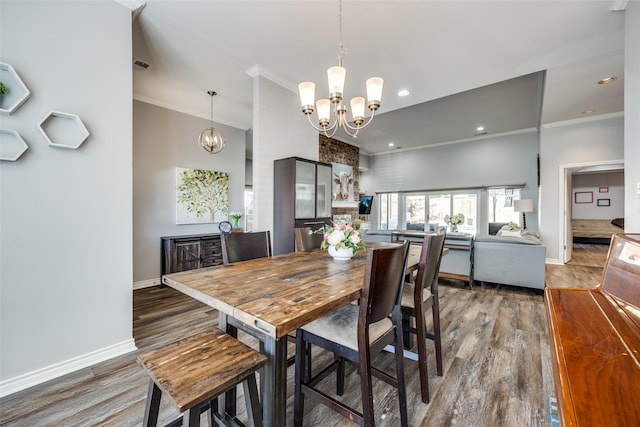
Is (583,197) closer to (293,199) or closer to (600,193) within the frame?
(600,193)

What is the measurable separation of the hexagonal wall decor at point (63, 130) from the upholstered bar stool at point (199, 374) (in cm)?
180

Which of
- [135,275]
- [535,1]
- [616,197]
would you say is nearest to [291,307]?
[535,1]

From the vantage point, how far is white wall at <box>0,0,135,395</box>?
5.74 feet

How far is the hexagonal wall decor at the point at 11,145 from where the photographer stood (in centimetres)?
169

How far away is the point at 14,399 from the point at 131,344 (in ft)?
2.17

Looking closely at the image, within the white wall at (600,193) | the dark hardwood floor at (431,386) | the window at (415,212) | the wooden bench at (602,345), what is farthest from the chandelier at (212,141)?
the white wall at (600,193)

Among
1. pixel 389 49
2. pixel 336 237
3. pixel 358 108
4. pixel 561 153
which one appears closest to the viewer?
pixel 336 237

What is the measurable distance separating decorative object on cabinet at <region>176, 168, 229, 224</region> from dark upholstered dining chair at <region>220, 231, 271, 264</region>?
9.33 ft

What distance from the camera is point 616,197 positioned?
852cm

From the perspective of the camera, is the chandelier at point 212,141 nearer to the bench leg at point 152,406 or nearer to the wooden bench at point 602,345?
the bench leg at point 152,406

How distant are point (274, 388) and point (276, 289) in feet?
1.34

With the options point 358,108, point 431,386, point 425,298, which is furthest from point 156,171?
point 431,386

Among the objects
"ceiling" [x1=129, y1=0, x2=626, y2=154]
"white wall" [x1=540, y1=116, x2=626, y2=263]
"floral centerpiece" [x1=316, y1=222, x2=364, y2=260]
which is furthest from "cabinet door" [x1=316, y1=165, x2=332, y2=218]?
"white wall" [x1=540, y1=116, x2=626, y2=263]

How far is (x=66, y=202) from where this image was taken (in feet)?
6.36
